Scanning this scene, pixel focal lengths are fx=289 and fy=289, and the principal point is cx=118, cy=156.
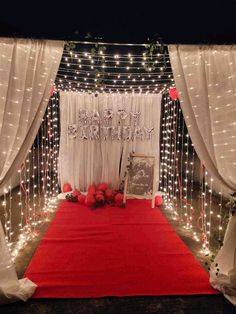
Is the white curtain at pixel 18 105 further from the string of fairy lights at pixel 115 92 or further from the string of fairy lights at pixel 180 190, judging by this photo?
the string of fairy lights at pixel 180 190

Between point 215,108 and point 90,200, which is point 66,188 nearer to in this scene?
point 90,200

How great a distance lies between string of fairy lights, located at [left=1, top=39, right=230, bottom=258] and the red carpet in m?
0.37

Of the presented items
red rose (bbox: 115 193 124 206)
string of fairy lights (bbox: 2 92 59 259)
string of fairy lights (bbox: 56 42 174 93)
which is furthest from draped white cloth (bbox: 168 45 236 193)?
red rose (bbox: 115 193 124 206)

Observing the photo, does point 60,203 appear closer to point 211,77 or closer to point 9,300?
point 9,300

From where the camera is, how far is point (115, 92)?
5754 millimetres

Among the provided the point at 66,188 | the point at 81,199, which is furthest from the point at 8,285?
the point at 66,188

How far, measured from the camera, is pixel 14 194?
611 cm

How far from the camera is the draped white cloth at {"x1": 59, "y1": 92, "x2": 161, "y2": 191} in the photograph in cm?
573

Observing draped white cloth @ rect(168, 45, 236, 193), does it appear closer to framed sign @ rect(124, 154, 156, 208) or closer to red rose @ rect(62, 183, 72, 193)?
framed sign @ rect(124, 154, 156, 208)

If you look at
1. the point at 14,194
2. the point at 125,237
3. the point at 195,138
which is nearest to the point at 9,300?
the point at 125,237

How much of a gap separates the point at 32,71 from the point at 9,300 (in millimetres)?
1910

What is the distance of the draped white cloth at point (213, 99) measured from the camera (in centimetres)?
254

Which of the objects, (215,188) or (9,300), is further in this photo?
(215,188)

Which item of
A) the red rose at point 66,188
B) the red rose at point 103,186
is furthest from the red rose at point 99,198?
the red rose at point 66,188
